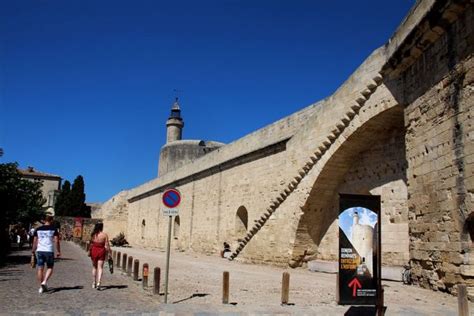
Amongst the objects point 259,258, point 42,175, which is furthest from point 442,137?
point 42,175

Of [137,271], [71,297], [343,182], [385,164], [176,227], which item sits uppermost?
[385,164]

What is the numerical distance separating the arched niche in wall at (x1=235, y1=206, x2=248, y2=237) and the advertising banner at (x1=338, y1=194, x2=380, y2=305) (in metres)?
13.9

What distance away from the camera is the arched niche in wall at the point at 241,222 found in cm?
2020

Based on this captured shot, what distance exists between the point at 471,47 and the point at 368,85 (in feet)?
13.0

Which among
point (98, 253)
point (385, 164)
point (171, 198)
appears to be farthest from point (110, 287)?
point (385, 164)

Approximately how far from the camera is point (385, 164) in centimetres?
1237

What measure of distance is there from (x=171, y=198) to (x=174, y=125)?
34.1 m

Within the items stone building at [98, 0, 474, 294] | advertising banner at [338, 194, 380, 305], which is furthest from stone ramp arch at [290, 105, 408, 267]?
advertising banner at [338, 194, 380, 305]

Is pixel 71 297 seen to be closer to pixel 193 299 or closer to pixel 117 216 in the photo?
pixel 193 299

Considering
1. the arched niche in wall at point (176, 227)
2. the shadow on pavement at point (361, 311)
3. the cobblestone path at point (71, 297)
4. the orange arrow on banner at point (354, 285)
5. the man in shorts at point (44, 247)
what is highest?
the arched niche in wall at point (176, 227)

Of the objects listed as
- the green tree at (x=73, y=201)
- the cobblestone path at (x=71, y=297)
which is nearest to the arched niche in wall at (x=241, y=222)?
the cobblestone path at (x=71, y=297)

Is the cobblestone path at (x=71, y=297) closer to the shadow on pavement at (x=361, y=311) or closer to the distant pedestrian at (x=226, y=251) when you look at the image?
the shadow on pavement at (x=361, y=311)

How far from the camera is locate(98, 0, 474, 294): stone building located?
811cm

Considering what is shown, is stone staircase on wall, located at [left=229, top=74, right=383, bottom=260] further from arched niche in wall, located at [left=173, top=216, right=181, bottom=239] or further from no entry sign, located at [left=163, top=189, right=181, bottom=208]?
arched niche in wall, located at [left=173, top=216, right=181, bottom=239]
